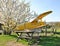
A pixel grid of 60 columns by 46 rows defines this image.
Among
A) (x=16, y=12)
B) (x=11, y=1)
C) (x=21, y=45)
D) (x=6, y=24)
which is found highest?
(x=11, y=1)

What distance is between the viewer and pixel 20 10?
25312 mm

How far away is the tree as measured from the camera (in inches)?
958

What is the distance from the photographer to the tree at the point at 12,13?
24.3 meters

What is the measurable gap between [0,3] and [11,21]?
3112mm

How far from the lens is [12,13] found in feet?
80.4

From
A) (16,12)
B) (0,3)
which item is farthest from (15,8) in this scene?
(0,3)

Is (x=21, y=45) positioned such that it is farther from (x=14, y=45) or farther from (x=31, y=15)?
(x=31, y=15)

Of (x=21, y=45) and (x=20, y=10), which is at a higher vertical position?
(x=20, y=10)

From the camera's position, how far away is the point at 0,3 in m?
25.2

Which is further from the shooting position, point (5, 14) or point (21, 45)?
point (5, 14)

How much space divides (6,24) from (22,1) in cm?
401

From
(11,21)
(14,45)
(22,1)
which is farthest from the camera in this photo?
(22,1)

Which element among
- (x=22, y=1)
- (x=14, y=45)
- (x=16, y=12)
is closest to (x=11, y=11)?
(x=16, y=12)

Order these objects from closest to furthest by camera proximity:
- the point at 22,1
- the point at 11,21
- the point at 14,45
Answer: the point at 14,45, the point at 11,21, the point at 22,1
